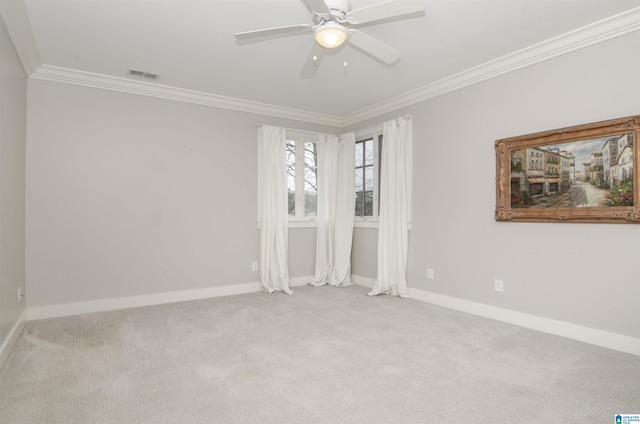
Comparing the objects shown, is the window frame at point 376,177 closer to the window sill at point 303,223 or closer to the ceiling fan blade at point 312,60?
the window sill at point 303,223

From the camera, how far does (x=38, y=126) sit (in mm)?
3762

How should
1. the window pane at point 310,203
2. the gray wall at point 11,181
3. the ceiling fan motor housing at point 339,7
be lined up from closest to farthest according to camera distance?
1. the ceiling fan motor housing at point 339,7
2. the gray wall at point 11,181
3. the window pane at point 310,203

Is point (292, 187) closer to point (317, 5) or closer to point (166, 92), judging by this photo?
point (166, 92)

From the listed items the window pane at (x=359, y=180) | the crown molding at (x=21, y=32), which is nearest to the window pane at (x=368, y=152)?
the window pane at (x=359, y=180)

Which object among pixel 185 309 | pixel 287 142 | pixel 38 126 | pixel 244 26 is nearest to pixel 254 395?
pixel 185 309

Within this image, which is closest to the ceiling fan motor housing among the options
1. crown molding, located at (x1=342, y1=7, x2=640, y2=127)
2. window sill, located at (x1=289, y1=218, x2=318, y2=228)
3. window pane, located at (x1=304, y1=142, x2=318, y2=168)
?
crown molding, located at (x1=342, y1=7, x2=640, y2=127)

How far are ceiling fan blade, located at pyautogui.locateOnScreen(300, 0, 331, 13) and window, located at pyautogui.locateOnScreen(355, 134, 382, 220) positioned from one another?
305 cm

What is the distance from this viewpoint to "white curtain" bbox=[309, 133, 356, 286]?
17.7 feet

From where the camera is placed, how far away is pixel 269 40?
322cm

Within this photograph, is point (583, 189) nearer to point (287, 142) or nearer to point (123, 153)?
point (287, 142)

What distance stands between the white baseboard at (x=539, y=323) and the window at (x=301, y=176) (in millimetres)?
1910

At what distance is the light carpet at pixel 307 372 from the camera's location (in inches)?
78.8

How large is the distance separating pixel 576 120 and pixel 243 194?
12.2ft

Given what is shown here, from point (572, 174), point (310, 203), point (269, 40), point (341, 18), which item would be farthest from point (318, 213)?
point (341, 18)
